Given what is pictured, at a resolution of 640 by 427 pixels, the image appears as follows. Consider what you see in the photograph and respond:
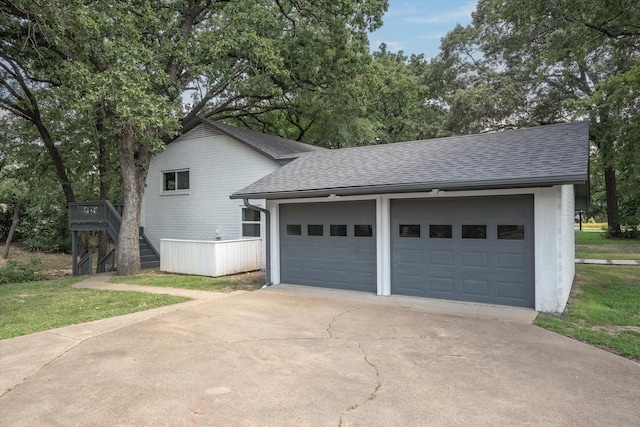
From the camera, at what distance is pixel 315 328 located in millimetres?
6723

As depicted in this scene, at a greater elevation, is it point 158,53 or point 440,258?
point 158,53

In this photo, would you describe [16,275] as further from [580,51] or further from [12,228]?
[580,51]

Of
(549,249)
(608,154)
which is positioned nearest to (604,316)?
(549,249)

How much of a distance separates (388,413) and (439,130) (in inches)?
953

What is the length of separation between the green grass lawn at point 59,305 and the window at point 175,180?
6.71 m

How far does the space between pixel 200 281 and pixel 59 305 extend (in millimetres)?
3916

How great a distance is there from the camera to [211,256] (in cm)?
1302

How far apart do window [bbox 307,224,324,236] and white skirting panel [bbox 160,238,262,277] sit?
12.5ft

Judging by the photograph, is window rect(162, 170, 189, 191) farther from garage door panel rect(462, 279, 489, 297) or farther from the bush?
garage door panel rect(462, 279, 489, 297)

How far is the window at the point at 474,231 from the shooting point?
328 inches

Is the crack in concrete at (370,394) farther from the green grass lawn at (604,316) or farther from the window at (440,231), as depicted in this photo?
the window at (440,231)

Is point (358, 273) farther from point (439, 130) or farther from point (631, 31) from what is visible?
point (439, 130)

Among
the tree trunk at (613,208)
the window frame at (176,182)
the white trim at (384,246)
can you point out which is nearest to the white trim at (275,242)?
the white trim at (384,246)

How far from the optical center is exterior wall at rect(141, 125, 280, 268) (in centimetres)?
1544
